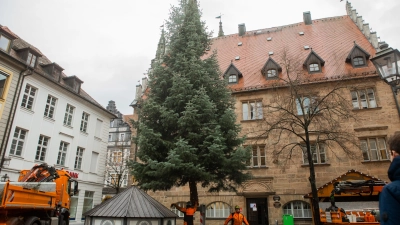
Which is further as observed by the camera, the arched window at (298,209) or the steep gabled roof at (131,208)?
the arched window at (298,209)

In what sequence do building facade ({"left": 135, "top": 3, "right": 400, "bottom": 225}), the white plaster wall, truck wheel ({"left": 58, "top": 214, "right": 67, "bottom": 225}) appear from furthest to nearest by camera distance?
the white plaster wall
building facade ({"left": 135, "top": 3, "right": 400, "bottom": 225})
truck wheel ({"left": 58, "top": 214, "right": 67, "bottom": 225})

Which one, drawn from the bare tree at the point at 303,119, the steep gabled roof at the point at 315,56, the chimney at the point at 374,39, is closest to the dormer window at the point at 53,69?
the bare tree at the point at 303,119

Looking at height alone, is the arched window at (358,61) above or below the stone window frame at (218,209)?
above

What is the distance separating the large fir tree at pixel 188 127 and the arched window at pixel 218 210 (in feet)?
27.0

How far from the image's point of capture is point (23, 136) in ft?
59.9

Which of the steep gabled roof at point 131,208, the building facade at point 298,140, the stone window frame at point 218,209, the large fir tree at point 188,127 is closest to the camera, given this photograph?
the steep gabled roof at point 131,208

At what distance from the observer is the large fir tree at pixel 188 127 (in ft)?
32.3

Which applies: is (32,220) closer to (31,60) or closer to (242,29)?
(31,60)

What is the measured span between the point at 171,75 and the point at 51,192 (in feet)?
23.6

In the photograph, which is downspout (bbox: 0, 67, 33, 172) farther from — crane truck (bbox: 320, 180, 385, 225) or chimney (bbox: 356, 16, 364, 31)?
chimney (bbox: 356, 16, 364, 31)

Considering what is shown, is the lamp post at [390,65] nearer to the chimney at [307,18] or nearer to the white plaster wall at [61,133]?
the white plaster wall at [61,133]

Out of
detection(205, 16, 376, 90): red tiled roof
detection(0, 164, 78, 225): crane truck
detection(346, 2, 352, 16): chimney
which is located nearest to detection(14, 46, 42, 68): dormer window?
detection(0, 164, 78, 225): crane truck

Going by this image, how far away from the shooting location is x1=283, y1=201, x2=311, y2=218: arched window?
1729cm

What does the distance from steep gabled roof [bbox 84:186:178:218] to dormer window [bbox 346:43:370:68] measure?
60.8ft
